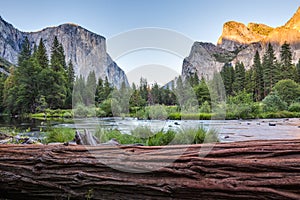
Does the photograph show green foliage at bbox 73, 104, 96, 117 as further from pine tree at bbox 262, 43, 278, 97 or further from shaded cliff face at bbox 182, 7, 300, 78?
shaded cliff face at bbox 182, 7, 300, 78

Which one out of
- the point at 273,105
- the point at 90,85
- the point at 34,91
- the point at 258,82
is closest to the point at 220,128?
the point at 90,85

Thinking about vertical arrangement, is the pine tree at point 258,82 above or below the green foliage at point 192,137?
above

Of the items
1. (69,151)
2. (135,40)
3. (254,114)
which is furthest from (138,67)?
(254,114)

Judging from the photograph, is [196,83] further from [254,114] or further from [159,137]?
[254,114]

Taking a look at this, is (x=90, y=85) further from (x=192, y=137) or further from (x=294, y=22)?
(x=294, y=22)

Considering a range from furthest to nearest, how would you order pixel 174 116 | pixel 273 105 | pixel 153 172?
pixel 273 105, pixel 174 116, pixel 153 172

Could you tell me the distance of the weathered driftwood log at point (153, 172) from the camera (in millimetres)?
1560

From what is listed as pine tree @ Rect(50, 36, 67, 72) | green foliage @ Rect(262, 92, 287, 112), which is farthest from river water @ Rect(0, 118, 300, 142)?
pine tree @ Rect(50, 36, 67, 72)

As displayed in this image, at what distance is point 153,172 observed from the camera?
1767 millimetres

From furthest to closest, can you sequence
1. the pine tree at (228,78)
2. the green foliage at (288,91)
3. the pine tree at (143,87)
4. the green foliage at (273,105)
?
the pine tree at (228,78)
the green foliage at (288,91)
the green foliage at (273,105)
the pine tree at (143,87)

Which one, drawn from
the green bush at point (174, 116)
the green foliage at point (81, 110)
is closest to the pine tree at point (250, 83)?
the green bush at point (174, 116)

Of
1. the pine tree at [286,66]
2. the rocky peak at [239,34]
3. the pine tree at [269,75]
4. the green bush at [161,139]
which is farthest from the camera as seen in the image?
the rocky peak at [239,34]

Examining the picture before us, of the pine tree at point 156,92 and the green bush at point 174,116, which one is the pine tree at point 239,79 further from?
the pine tree at point 156,92

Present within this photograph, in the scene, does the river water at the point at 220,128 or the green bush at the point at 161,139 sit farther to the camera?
the river water at the point at 220,128
